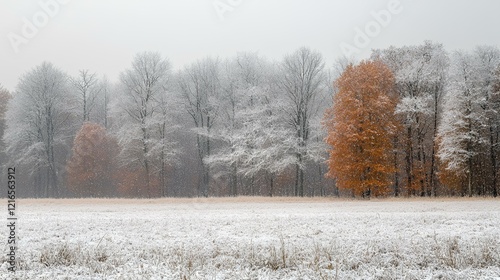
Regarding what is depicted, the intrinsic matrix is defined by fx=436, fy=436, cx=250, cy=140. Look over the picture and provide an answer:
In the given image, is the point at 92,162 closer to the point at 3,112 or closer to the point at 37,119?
the point at 37,119

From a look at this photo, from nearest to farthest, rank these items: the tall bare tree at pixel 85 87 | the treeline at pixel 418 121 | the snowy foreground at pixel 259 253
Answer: the snowy foreground at pixel 259 253
the treeline at pixel 418 121
the tall bare tree at pixel 85 87

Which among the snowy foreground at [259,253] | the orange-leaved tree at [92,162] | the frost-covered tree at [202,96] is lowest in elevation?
the snowy foreground at [259,253]

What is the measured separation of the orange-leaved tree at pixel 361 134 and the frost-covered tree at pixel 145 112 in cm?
1917

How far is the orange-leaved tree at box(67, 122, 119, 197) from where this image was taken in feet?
169

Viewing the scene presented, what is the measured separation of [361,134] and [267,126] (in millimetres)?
10608

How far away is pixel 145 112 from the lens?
47.6 m

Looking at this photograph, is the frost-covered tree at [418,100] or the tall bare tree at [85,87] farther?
the tall bare tree at [85,87]

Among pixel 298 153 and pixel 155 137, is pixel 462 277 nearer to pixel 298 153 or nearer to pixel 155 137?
pixel 298 153

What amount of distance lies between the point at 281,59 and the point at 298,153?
40.1 feet

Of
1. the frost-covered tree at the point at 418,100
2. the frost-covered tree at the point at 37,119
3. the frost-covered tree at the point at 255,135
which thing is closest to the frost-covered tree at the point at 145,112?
the frost-covered tree at the point at 255,135

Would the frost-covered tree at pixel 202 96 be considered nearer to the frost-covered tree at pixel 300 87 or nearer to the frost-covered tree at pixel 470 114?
the frost-covered tree at pixel 300 87

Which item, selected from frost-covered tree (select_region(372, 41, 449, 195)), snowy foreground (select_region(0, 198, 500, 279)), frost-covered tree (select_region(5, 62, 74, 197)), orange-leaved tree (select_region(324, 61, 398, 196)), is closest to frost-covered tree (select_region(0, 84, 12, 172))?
frost-covered tree (select_region(5, 62, 74, 197))

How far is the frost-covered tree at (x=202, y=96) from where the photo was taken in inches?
1879

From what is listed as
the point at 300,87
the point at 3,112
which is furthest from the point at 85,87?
the point at 300,87
